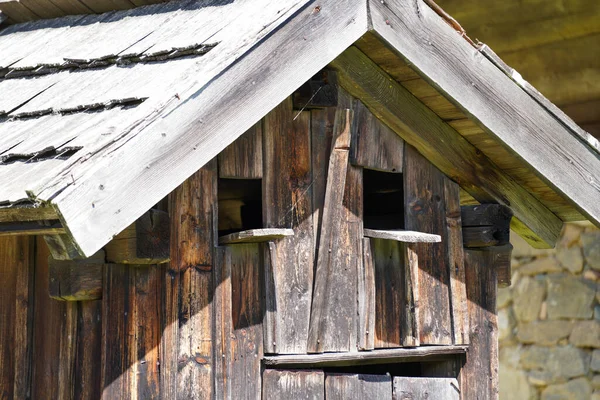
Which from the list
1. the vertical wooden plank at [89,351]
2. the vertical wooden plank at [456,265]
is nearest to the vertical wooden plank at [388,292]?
the vertical wooden plank at [456,265]

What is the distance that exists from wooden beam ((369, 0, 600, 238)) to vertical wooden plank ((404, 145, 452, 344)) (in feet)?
1.33

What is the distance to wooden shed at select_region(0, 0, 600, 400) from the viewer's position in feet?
10.9

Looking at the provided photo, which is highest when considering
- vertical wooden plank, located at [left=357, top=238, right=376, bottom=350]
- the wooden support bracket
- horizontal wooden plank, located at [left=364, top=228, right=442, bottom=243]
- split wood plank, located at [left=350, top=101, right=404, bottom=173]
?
split wood plank, located at [left=350, top=101, right=404, bottom=173]

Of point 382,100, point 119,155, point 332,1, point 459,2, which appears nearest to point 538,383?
point 459,2

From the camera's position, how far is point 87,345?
12.0 feet

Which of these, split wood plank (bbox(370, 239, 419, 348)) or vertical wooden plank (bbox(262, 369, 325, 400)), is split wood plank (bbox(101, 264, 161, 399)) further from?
split wood plank (bbox(370, 239, 419, 348))

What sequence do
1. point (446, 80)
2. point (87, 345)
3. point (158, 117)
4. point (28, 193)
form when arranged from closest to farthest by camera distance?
1. point (28, 193)
2. point (158, 117)
3. point (87, 345)
4. point (446, 80)

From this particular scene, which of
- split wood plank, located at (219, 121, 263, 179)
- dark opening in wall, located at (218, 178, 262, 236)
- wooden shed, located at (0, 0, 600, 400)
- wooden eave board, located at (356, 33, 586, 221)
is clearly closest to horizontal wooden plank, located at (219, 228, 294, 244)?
wooden shed, located at (0, 0, 600, 400)

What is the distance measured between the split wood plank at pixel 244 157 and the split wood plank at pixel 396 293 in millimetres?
630

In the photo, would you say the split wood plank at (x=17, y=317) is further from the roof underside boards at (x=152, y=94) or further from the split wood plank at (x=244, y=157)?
the split wood plank at (x=244, y=157)

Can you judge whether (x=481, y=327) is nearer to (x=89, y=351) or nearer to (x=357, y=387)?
(x=357, y=387)

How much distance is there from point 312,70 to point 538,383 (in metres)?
5.99

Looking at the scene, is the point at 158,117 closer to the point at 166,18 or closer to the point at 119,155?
the point at 119,155

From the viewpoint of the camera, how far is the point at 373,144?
425cm
